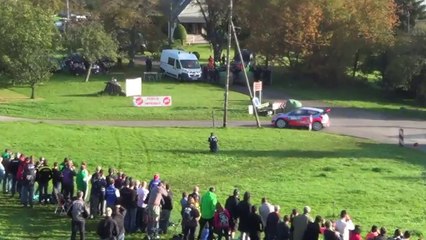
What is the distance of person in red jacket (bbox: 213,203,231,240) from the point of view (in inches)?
764

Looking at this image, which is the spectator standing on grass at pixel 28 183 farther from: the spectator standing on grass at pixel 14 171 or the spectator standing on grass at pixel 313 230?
the spectator standing on grass at pixel 313 230

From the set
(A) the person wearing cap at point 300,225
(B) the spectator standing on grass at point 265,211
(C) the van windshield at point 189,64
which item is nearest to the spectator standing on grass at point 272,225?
(B) the spectator standing on grass at point 265,211

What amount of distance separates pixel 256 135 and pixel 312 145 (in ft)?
10.8

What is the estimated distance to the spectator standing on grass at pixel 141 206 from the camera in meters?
20.6

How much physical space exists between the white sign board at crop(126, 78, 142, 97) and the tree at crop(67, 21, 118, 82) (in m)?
10.4

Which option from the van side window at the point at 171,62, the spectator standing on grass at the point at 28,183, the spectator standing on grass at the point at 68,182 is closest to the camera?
the spectator standing on grass at the point at 68,182

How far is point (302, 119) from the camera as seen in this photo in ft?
148

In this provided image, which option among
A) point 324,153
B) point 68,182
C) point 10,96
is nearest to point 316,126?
point 324,153

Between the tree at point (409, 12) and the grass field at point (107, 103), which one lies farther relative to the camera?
the tree at point (409, 12)

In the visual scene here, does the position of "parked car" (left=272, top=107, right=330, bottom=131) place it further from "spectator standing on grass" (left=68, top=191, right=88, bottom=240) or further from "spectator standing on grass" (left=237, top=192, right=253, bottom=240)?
"spectator standing on grass" (left=68, top=191, right=88, bottom=240)

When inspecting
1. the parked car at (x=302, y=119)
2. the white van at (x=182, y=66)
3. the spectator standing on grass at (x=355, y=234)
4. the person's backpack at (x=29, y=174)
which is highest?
the white van at (x=182, y=66)

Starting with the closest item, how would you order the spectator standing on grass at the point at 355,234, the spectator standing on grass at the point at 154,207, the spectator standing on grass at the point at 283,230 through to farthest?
the spectator standing on grass at the point at 355,234
the spectator standing on grass at the point at 283,230
the spectator standing on grass at the point at 154,207

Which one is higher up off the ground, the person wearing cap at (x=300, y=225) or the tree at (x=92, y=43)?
the tree at (x=92, y=43)

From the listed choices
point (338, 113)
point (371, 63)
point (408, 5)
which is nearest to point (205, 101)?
point (338, 113)
